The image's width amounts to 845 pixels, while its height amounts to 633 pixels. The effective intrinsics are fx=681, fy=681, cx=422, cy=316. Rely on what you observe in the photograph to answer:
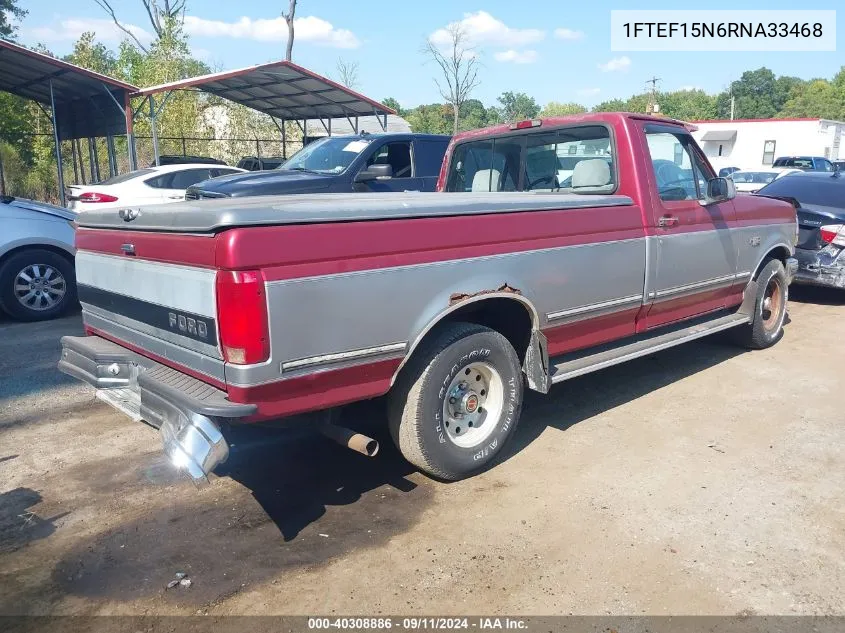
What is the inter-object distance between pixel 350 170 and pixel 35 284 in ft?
12.7

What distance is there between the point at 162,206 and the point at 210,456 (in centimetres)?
147

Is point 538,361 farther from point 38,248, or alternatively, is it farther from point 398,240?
point 38,248

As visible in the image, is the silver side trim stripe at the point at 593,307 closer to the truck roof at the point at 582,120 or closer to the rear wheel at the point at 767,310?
the truck roof at the point at 582,120

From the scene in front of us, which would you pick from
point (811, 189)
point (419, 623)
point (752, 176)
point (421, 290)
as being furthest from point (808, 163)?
point (419, 623)

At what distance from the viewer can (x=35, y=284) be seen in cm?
782

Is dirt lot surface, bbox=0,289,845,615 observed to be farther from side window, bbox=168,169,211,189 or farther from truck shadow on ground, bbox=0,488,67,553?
side window, bbox=168,169,211,189

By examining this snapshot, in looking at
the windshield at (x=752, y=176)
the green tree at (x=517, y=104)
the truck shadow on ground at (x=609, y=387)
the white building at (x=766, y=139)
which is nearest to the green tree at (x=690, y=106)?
the green tree at (x=517, y=104)

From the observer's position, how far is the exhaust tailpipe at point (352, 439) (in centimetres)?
340

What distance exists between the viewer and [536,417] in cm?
499

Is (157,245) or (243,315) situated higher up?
(157,245)

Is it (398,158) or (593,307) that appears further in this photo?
(398,158)

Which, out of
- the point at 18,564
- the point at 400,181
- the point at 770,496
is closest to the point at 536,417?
the point at 770,496

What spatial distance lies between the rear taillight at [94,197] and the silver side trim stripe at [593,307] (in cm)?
846

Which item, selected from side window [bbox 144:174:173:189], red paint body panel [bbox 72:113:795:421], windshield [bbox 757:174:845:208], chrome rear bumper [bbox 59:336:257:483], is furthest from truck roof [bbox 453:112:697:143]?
side window [bbox 144:174:173:189]
